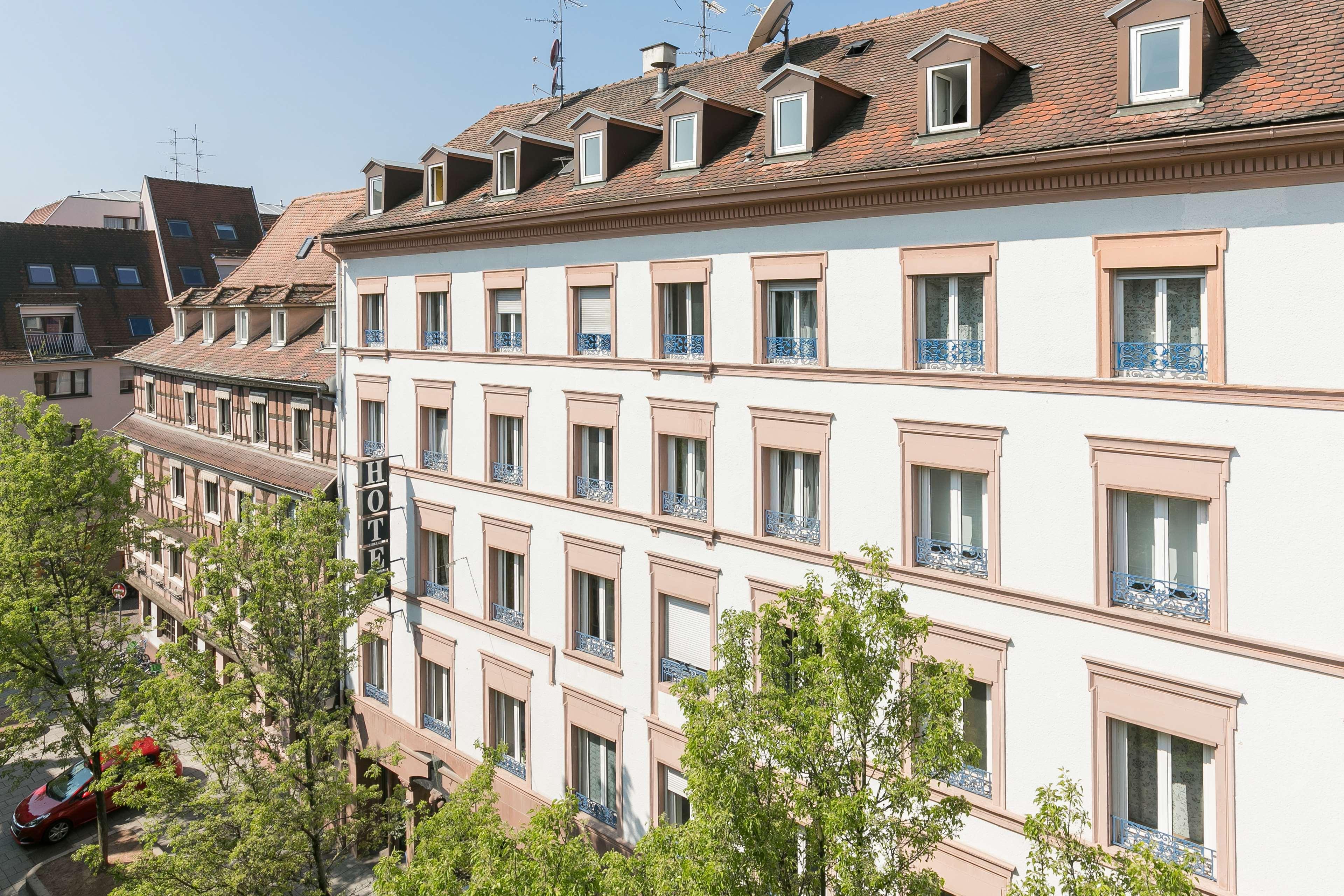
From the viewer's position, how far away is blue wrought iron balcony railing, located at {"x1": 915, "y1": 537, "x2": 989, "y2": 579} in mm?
15422

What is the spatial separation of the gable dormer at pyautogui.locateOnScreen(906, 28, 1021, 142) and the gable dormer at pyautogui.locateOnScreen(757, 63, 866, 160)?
1.89 metres

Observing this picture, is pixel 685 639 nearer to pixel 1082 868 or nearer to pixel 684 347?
pixel 684 347

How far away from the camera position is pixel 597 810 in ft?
71.4

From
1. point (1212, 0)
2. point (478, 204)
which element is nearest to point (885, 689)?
point (1212, 0)

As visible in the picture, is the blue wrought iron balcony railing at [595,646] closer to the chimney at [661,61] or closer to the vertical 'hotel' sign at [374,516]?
the vertical 'hotel' sign at [374,516]

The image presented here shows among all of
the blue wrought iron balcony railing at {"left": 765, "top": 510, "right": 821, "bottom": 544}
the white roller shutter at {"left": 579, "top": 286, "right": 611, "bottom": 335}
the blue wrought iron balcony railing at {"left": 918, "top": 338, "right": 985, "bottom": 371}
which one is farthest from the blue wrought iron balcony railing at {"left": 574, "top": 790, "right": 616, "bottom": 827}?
the blue wrought iron balcony railing at {"left": 918, "top": 338, "right": 985, "bottom": 371}

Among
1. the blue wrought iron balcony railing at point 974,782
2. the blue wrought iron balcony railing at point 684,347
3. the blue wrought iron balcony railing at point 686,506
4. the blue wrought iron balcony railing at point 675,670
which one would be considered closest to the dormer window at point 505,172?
the blue wrought iron balcony railing at point 684,347

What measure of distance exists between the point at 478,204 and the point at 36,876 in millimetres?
21574

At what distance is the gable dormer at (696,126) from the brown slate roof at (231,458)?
50.5 feet

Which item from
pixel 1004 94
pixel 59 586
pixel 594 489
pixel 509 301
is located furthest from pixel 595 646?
pixel 59 586

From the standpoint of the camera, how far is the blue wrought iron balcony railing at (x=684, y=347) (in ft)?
64.2

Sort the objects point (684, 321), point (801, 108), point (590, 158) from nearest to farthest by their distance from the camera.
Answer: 1. point (801, 108)
2. point (684, 321)
3. point (590, 158)

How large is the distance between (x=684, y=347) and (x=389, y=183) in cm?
1322

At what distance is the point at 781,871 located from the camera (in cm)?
1167
